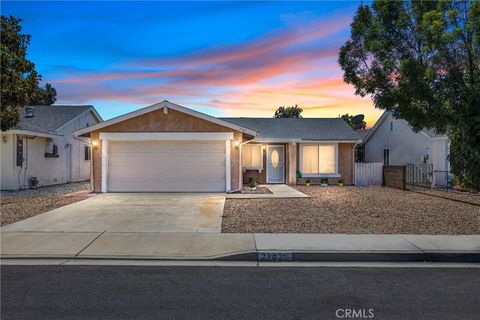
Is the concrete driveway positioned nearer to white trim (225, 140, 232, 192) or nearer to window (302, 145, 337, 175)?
white trim (225, 140, 232, 192)

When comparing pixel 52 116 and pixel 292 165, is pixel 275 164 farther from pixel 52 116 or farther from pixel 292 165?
pixel 52 116

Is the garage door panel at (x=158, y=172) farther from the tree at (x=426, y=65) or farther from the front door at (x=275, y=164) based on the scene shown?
the tree at (x=426, y=65)

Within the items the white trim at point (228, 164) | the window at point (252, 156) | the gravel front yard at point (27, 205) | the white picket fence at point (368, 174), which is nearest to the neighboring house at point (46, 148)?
the gravel front yard at point (27, 205)

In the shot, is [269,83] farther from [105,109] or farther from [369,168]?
[105,109]

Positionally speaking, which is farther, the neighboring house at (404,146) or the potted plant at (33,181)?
the neighboring house at (404,146)

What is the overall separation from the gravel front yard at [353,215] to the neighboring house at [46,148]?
37.3 feet

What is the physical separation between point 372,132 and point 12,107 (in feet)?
77.8

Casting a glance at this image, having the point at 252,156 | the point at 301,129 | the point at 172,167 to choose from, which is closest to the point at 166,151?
the point at 172,167

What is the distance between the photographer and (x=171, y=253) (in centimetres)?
773

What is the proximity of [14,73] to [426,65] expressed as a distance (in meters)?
12.9
